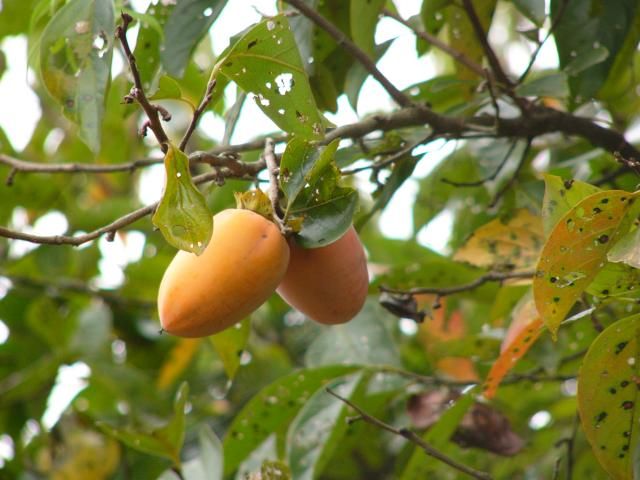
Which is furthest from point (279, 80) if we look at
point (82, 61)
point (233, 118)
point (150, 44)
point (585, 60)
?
point (585, 60)

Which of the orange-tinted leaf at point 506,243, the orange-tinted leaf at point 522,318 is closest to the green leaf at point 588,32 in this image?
the orange-tinted leaf at point 506,243

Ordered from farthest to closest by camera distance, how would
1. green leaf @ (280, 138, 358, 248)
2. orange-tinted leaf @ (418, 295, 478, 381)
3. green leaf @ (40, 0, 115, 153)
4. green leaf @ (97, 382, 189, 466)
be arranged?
orange-tinted leaf @ (418, 295, 478, 381) < green leaf @ (97, 382, 189, 466) < green leaf @ (40, 0, 115, 153) < green leaf @ (280, 138, 358, 248)

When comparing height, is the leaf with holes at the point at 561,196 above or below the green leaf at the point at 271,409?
above

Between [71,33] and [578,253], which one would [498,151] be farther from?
[71,33]

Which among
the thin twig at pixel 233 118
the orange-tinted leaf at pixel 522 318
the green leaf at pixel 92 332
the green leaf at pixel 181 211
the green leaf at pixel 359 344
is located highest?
the green leaf at pixel 181 211

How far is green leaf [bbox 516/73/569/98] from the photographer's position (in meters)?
1.45

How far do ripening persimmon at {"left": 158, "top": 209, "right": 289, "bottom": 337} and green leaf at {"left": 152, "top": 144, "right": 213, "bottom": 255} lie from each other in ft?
0.14

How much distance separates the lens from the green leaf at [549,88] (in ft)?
4.75

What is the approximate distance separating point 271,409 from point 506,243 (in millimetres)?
504

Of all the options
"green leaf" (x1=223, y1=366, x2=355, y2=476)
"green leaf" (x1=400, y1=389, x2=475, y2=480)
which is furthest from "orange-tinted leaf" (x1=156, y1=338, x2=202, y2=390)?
"green leaf" (x1=400, y1=389, x2=475, y2=480)

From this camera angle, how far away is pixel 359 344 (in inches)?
75.0

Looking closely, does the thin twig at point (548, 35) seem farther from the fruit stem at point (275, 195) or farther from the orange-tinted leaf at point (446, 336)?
the orange-tinted leaf at point (446, 336)

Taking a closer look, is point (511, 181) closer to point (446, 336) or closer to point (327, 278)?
point (327, 278)

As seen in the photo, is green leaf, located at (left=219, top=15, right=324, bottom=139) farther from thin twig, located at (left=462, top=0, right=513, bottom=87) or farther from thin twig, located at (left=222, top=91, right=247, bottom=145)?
thin twig, located at (left=462, top=0, right=513, bottom=87)
